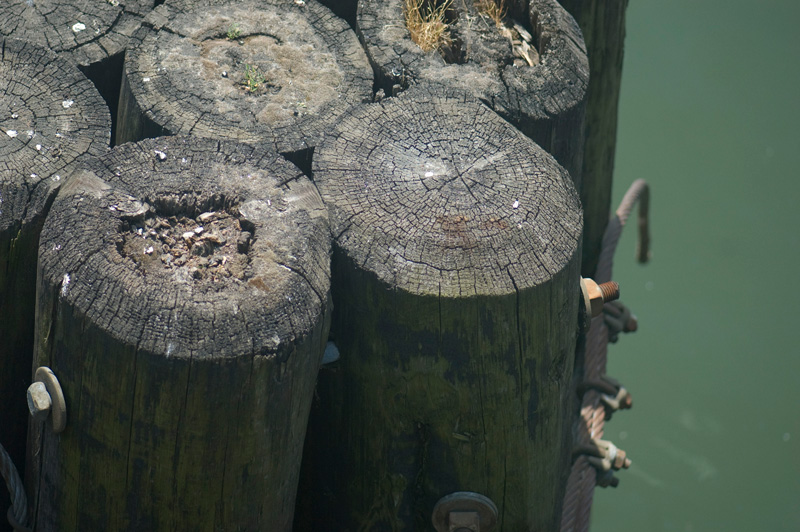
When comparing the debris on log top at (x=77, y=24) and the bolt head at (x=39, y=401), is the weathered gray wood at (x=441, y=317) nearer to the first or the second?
the bolt head at (x=39, y=401)

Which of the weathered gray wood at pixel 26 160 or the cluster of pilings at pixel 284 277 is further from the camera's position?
the weathered gray wood at pixel 26 160

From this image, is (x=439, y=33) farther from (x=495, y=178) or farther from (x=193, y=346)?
(x=193, y=346)

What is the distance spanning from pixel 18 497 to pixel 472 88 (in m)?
1.70

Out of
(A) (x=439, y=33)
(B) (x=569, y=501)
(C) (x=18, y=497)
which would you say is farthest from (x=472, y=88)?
(C) (x=18, y=497)

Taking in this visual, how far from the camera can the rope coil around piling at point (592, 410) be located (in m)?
2.84

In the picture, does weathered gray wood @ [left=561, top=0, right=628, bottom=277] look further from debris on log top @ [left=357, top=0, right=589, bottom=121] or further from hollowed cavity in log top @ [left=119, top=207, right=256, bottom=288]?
hollowed cavity in log top @ [left=119, top=207, right=256, bottom=288]

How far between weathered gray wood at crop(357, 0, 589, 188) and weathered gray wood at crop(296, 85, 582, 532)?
0.63 feet

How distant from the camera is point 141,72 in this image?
8.64 ft

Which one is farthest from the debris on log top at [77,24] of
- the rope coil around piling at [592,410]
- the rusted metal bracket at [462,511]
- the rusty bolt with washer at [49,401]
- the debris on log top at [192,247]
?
the rope coil around piling at [592,410]

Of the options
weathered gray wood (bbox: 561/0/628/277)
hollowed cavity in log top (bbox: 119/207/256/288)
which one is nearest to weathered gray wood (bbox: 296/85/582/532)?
hollowed cavity in log top (bbox: 119/207/256/288)

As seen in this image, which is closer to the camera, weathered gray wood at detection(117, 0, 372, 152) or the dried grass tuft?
weathered gray wood at detection(117, 0, 372, 152)

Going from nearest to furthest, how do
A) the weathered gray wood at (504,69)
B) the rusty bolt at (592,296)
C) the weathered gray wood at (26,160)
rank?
the weathered gray wood at (26,160) < the rusty bolt at (592,296) < the weathered gray wood at (504,69)

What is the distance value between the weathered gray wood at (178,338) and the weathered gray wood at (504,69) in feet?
2.27

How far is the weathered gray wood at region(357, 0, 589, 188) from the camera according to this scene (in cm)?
268
